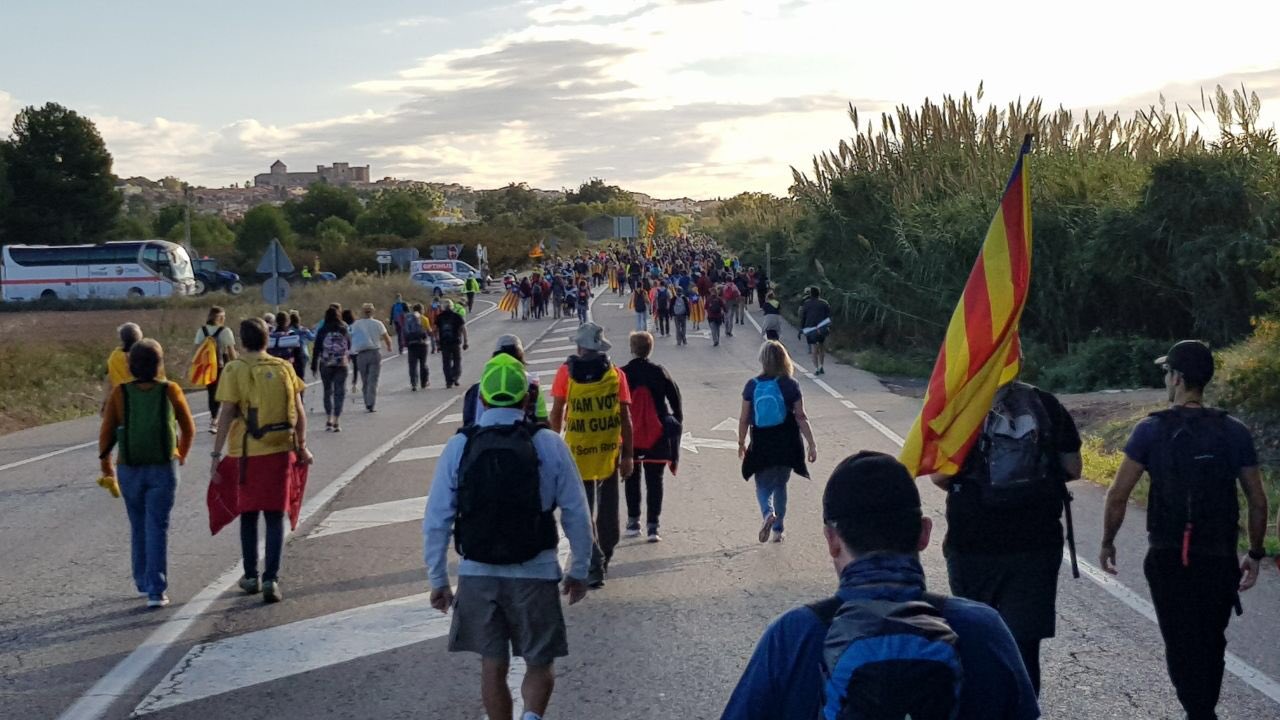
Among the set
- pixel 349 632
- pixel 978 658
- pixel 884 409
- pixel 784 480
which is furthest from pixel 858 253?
pixel 978 658

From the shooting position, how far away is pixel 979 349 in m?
5.41

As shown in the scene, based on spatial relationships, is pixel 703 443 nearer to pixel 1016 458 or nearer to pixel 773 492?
pixel 773 492

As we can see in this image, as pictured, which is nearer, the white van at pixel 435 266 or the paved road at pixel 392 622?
the paved road at pixel 392 622

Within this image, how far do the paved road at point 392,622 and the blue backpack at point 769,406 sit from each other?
3.08 ft

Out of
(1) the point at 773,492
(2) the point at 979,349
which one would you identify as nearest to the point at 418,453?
(1) the point at 773,492

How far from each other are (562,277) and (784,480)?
42.5 m

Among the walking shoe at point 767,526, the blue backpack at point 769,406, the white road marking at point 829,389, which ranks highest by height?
the blue backpack at point 769,406

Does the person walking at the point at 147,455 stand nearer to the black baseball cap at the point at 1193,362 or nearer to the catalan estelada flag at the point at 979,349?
the catalan estelada flag at the point at 979,349

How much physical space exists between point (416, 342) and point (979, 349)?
19024 millimetres

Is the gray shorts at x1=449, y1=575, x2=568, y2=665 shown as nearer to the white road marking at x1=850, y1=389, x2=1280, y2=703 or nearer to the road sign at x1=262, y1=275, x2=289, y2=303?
the white road marking at x1=850, y1=389, x2=1280, y2=703

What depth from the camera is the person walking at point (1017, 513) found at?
5.22 m

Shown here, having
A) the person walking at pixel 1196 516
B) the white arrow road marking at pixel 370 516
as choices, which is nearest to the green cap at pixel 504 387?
the person walking at pixel 1196 516

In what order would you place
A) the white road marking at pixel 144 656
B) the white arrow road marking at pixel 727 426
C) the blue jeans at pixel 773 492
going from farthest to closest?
the white arrow road marking at pixel 727 426 → the blue jeans at pixel 773 492 → the white road marking at pixel 144 656

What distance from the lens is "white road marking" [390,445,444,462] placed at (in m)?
14.9
